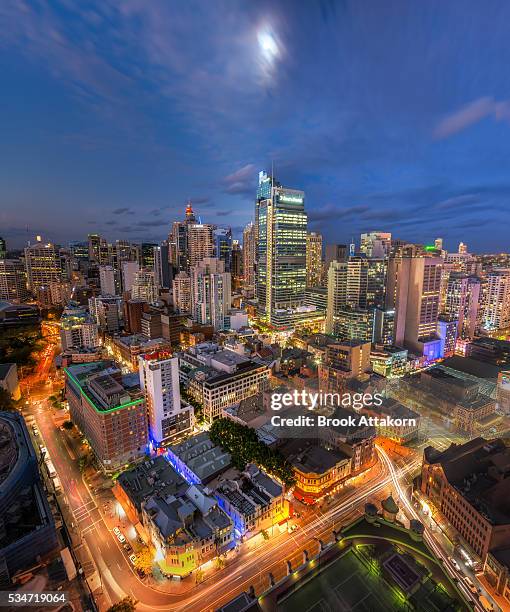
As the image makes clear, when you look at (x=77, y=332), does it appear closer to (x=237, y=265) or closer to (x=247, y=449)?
(x=247, y=449)

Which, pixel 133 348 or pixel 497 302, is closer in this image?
pixel 133 348

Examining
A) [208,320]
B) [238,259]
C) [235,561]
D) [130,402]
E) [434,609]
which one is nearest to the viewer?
[434,609]

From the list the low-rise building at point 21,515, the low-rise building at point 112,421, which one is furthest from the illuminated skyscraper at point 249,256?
the low-rise building at point 21,515

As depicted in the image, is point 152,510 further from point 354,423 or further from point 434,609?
point 354,423

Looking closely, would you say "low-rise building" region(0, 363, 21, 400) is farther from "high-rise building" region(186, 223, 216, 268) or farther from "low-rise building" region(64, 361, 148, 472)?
"high-rise building" region(186, 223, 216, 268)

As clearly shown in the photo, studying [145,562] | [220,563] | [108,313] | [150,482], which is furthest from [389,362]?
[108,313]

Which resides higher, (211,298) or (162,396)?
(211,298)

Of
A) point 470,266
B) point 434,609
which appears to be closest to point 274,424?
point 434,609
